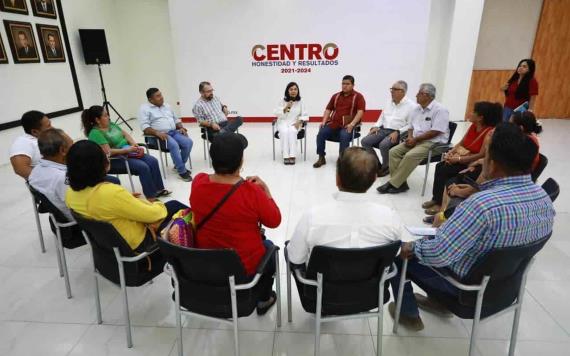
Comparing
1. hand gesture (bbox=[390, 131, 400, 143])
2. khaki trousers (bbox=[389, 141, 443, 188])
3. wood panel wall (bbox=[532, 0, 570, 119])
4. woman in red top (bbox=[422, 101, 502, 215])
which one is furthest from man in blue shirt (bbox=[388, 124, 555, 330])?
wood panel wall (bbox=[532, 0, 570, 119])

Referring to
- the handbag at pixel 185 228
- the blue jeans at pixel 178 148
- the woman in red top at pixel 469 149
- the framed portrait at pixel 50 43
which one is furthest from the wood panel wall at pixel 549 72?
the framed portrait at pixel 50 43

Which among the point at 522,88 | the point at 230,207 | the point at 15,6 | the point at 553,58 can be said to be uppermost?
the point at 15,6

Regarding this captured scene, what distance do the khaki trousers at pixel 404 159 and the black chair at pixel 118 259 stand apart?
279 centimetres

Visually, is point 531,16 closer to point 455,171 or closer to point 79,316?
point 455,171

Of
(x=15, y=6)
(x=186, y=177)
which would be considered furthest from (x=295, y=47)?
(x=15, y=6)

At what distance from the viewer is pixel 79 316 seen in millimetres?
2107

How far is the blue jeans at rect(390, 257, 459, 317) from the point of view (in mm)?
1631

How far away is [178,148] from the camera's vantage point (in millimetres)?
4273

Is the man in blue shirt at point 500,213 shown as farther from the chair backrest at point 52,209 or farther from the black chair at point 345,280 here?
the chair backrest at point 52,209

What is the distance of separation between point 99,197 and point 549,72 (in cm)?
898

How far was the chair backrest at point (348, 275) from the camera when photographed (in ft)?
4.48

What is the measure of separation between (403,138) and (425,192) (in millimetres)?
758

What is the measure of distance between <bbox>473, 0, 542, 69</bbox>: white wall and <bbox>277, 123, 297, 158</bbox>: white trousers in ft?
16.4

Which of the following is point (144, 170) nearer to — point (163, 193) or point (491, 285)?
point (163, 193)
